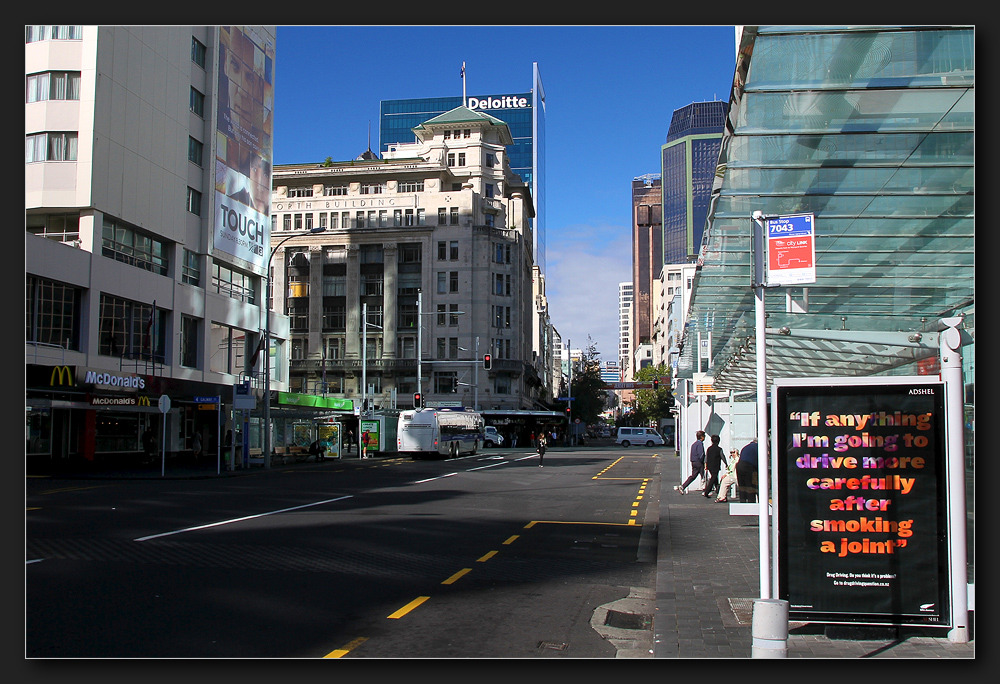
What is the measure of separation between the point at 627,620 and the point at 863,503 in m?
2.59

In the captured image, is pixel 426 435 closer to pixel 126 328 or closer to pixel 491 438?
pixel 126 328

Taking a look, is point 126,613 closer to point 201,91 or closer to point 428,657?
point 428,657

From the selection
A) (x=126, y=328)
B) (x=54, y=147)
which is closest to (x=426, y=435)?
(x=126, y=328)

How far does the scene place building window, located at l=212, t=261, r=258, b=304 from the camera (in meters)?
48.0

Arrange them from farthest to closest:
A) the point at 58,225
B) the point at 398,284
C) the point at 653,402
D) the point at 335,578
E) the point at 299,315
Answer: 1. the point at 653,402
2. the point at 299,315
3. the point at 398,284
4. the point at 58,225
5. the point at 335,578

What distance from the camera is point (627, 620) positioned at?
27.2 feet

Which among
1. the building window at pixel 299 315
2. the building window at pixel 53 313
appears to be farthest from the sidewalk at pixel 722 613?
the building window at pixel 299 315

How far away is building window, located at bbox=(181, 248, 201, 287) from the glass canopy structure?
115 ft

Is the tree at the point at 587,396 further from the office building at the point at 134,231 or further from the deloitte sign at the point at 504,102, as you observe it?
the deloitte sign at the point at 504,102

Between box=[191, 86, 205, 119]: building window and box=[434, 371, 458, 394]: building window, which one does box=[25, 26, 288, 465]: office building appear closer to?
box=[191, 86, 205, 119]: building window

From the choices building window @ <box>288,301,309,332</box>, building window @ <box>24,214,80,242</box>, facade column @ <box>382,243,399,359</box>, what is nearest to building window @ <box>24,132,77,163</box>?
building window @ <box>24,214,80,242</box>

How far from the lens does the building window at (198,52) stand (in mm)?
43344

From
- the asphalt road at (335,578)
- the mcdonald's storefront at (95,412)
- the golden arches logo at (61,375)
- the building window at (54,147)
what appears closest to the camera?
the asphalt road at (335,578)

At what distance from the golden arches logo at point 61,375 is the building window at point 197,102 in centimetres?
1907
